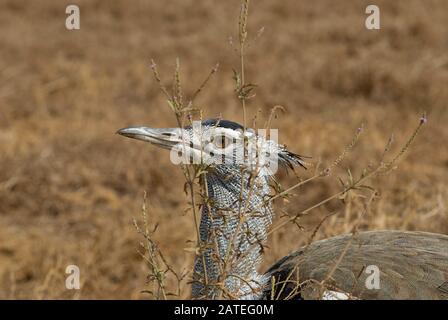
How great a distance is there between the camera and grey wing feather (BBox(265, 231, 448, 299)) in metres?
2.43

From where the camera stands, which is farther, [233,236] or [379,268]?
[379,268]

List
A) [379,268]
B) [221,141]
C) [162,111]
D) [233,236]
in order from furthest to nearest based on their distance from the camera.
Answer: [162,111] < [221,141] < [379,268] < [233,236]

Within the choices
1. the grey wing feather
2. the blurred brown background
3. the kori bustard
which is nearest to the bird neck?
the kori bustard

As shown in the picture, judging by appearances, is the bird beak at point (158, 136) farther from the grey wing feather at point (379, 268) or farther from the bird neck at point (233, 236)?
the grey wing feather at point (379, 268)

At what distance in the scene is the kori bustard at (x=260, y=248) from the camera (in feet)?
7.95

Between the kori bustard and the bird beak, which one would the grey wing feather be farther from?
the bird beak

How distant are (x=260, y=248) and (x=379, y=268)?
36cm

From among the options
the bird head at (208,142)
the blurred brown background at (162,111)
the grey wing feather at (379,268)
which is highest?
the blurred brown background at (162,111)

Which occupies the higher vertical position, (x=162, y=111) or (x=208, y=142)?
(x=162, y=111)

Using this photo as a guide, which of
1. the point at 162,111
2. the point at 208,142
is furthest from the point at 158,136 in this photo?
the point at 162,111

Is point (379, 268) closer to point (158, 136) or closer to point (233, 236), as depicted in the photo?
point (233, 236)

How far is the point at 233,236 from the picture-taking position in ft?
7.22

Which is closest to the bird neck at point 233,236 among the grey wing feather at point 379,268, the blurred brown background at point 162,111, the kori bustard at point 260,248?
the kori bustard at point 260,248
